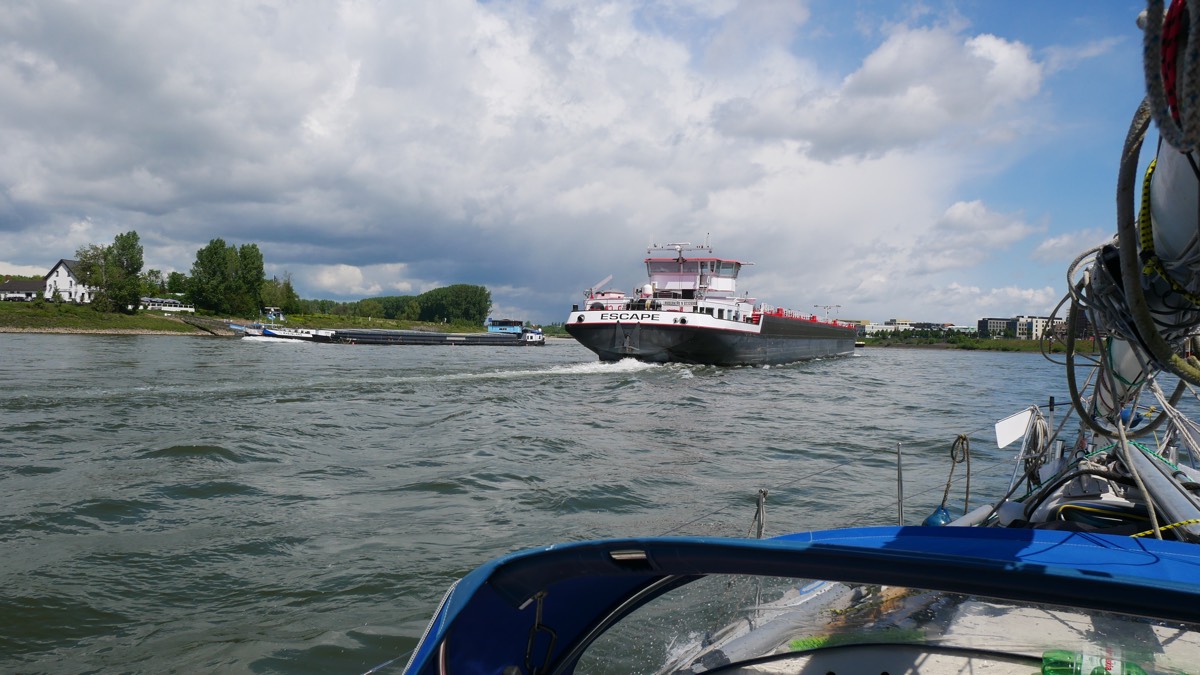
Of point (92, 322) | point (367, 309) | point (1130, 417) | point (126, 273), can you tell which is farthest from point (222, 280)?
point (1130, 417)

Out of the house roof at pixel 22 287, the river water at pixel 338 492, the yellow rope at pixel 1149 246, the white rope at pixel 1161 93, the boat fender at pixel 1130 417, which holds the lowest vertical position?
the river water at pixel 338 492

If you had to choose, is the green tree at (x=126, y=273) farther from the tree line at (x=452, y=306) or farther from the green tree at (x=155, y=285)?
the tree line at (x=452, y=306)

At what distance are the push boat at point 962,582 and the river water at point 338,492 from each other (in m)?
2.16

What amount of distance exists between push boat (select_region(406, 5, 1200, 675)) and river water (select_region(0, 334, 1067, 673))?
7.07 feet

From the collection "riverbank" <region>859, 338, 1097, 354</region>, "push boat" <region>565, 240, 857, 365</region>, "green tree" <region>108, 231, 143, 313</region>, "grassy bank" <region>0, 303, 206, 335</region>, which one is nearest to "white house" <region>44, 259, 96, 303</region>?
"green tree" <region>108, 231, 143, 313</region>

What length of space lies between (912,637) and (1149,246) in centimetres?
155

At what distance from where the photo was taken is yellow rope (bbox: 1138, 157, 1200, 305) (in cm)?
222

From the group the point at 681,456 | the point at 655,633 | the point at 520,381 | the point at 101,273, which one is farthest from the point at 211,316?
the point at 655,633

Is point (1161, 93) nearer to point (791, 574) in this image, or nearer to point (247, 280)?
point (791, 574)

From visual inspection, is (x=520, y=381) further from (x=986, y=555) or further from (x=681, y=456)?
(x=986, y=555)

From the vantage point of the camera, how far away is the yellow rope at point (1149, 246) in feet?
7.29

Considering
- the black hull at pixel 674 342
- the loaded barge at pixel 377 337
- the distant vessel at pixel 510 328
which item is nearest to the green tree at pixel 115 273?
the loaded barge at pixel 377 337

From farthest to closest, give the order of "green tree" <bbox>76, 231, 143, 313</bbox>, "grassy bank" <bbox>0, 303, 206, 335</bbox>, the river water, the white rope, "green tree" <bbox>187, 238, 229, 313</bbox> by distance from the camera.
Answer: "green tree" <bbox>187, 238, 229, 313</bbox>
"green tree" <bbox>76, 231, 143, 313</bbox>
"grassy bank" <bbox>0, 303, 206, 335</bbox>
the river water
the white rope

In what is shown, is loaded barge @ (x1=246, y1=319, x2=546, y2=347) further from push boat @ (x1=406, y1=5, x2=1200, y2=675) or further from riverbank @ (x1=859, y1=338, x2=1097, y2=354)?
push boat @ (x1=406, y1=5, x2=1200, y2=675)
